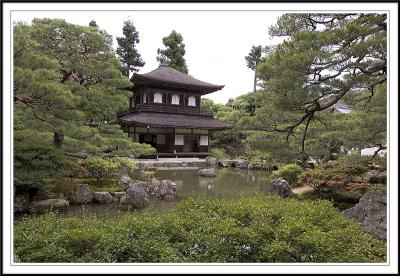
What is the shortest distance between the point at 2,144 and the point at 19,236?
1046mm

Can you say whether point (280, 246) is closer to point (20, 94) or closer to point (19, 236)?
point (19, 236)

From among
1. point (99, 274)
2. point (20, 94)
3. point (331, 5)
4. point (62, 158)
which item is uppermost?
point (331, 5)

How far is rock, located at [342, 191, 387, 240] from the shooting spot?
4500 mm

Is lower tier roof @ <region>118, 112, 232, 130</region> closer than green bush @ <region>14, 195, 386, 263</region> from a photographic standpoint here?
No

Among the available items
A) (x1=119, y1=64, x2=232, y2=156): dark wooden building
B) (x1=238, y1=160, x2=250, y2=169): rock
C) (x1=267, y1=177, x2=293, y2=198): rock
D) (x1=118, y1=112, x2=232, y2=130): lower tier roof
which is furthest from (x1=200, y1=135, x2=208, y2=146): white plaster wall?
(x1=267, y1=177, x2=293, y2=198): rock

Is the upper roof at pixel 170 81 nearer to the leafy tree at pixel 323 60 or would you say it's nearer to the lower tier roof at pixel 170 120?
the lower tier roof at pixel 170 120

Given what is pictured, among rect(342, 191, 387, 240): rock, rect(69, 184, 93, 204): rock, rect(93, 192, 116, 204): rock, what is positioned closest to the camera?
rect(342, 191, 387, 240): rock

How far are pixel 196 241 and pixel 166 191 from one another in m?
5.87

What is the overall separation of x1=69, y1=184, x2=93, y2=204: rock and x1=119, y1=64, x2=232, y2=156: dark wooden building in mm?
10238

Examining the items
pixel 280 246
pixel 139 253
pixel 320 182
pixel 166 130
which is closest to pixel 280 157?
pixel 320 182

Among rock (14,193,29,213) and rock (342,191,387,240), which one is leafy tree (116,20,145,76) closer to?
rock (14,193,29,213)

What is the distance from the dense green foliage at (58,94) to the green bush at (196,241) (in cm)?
296

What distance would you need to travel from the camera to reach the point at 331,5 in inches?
127

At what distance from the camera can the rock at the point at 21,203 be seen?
677cm
